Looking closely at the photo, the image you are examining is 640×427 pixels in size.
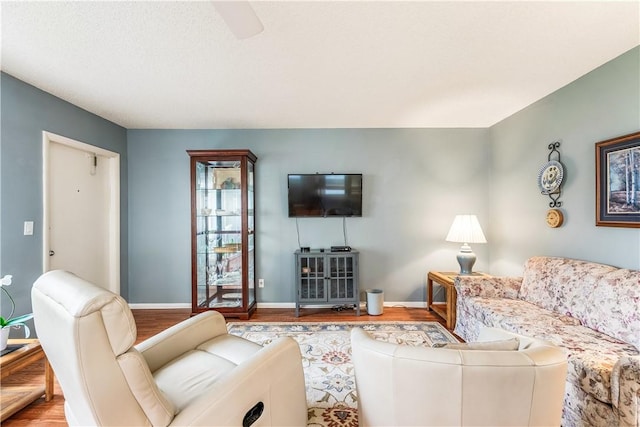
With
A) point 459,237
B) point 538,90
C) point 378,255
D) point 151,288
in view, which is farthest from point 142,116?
point 538,90

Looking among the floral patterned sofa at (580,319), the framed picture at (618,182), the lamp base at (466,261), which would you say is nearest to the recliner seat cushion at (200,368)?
the floral patterned sofa at (580,319)

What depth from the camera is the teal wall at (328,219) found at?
12.1 feet

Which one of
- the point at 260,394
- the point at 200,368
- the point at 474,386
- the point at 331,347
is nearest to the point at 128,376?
the point at 260,394

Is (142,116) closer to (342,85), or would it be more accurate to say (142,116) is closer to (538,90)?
(342,85)

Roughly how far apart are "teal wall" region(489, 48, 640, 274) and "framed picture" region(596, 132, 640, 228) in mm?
78

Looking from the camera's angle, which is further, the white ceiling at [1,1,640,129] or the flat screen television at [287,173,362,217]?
the flat screen television at [287,173,362,217]

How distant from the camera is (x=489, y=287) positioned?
2.65 metres

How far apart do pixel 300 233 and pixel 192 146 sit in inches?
74.9

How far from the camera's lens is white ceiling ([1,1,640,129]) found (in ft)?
5.21

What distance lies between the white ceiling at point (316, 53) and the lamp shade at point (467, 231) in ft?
4.14

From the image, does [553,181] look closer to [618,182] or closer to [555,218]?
[555,218]

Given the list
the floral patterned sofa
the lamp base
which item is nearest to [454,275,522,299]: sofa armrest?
the floral patterned sofa

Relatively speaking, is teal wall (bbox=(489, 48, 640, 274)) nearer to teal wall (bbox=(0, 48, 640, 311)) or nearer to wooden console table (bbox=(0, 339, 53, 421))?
teal wall (bbox=(0, 48, 640, 311))

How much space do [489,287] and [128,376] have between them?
2.89 m
